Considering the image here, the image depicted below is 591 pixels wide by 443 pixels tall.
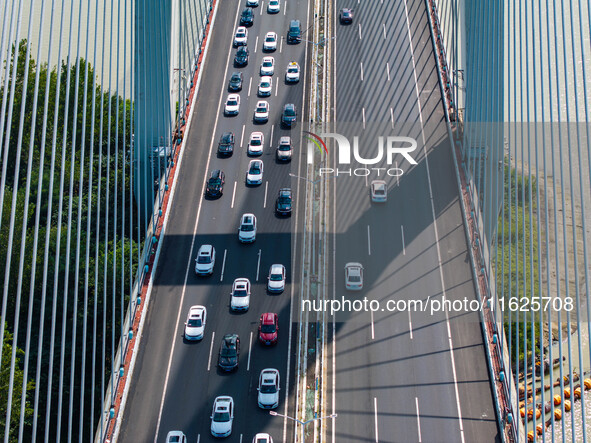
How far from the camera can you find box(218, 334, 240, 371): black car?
57969 millimetres

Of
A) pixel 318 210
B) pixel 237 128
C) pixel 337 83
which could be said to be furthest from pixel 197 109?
pixel 318 210

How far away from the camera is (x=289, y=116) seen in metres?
80.9

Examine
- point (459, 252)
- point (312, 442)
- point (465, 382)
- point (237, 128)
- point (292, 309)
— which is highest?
point (237, 128)

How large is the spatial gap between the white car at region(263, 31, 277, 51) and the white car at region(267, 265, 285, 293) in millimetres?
32747

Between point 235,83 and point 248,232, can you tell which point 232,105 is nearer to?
point 235,83

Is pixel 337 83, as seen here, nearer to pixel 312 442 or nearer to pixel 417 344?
pixel 417 344

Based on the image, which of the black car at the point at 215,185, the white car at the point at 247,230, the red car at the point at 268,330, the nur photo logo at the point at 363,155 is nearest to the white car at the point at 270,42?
the nur photo logo at the point at 363,155

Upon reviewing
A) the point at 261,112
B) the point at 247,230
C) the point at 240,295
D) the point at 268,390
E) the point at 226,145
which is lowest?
the point at 268,390

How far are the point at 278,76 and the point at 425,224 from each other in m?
26.0

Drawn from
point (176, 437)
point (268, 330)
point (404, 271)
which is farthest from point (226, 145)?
point (176, 437)

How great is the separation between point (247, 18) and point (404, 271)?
39.8m

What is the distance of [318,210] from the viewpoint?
70.8 m

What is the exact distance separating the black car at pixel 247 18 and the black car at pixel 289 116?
1603cm

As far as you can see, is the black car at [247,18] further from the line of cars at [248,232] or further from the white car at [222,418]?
the white car at [222,418]
